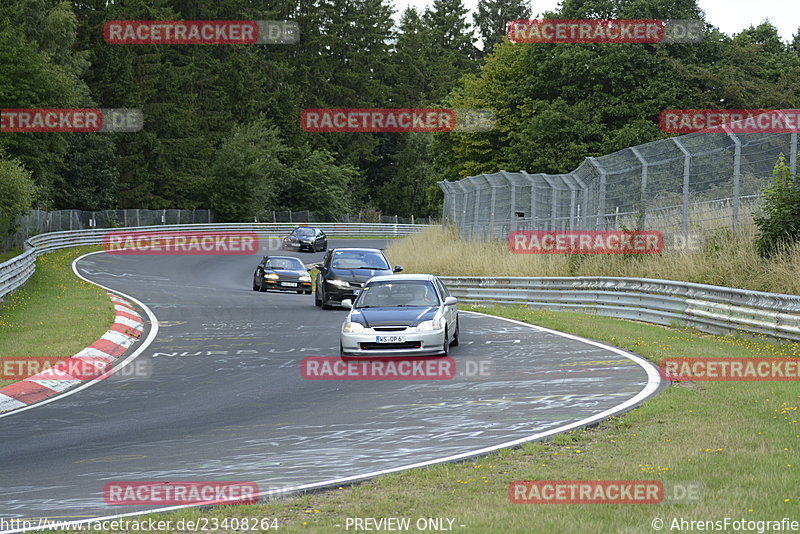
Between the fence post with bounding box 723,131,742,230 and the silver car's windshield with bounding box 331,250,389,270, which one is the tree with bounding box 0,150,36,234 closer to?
the silver car's windshield with bounding box 331,250,389,270

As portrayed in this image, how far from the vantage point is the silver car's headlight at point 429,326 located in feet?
52.4

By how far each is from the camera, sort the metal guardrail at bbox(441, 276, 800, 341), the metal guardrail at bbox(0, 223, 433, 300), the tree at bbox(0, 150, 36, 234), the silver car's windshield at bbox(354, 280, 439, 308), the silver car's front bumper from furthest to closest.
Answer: the tree at bbox(0, 150, 36, 234) → the metal guardrail at bbox(0, 223, 433, 300) → the silver car's windshield at bbox(354, 280, 439, 308) → the metal guardrail at bbox(441, 276, 800, 341) → the silver car's front bumper

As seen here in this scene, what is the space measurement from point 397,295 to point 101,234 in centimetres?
4596

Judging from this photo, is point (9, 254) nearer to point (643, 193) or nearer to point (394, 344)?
point (643, 193)

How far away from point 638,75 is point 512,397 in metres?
40.9

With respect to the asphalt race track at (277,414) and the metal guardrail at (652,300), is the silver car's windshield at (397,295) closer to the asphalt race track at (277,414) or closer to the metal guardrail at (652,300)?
the asphalt race track at (277,414)

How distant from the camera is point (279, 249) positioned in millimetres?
65562

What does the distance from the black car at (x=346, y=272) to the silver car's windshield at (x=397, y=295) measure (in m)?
7.30

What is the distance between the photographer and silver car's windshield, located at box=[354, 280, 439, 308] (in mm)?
17203

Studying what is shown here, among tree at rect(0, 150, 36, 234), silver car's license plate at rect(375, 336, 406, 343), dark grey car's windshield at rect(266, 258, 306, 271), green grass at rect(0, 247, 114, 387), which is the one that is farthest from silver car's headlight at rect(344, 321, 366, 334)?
tree at rect(0, 150, 36, 234)

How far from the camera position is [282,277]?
35500mm

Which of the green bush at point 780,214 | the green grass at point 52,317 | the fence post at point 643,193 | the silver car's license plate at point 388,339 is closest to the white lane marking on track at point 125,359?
the green grass at point 52,317

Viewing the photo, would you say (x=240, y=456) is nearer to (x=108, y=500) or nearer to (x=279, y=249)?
(x=108, y=500)

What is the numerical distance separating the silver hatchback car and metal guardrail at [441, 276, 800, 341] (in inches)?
196
